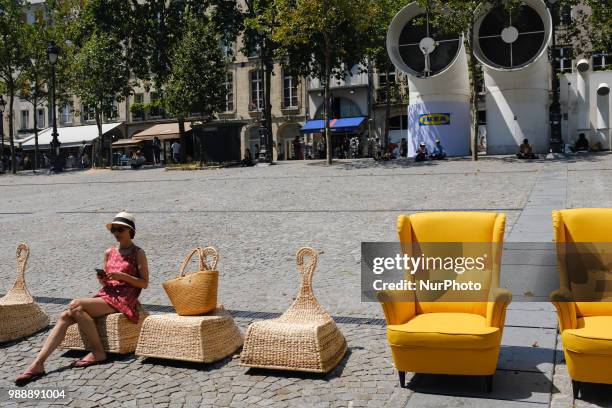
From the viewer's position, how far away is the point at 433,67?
→ 29719 mm

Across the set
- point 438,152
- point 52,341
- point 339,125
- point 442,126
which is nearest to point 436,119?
point 442,126

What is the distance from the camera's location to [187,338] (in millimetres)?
5027

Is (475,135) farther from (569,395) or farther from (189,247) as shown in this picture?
(569,395)

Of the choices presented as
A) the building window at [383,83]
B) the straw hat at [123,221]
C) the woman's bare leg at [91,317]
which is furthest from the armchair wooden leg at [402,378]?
the building window at [383,83]

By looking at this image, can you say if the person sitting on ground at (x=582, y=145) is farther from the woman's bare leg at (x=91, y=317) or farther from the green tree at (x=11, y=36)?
the green tree at (x=11, y=36)

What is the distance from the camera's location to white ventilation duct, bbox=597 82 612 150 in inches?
1190

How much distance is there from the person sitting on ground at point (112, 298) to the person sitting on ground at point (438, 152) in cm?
2416

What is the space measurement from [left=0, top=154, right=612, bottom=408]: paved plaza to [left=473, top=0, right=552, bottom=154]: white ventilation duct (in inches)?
257

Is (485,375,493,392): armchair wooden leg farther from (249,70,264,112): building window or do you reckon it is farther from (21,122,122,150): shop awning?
(21,122,122,150): shop awning

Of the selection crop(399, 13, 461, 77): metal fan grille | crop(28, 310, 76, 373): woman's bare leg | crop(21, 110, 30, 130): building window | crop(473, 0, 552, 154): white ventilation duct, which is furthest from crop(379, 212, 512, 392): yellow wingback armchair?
crop(21, 110, 30, 130): building window

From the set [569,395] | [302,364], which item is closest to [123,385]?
[302,364]

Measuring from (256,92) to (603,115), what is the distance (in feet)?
83.4

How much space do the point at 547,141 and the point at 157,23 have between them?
2239 centimetres

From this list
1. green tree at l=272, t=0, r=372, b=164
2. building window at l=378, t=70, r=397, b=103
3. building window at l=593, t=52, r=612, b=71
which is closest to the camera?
green tree at l=272, t=0, r=372, b=164
